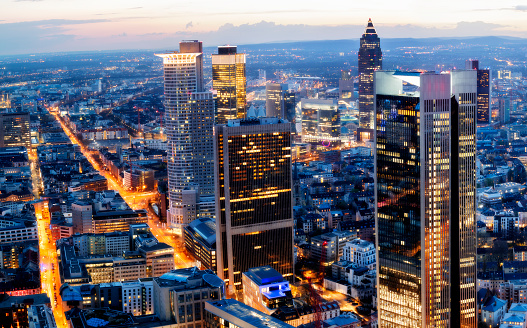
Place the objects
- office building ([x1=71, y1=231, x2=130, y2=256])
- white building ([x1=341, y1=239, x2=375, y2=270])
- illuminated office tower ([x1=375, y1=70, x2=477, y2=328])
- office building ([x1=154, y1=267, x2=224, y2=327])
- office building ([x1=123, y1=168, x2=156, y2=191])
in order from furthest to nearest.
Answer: office building ([x1=123, y1=168, x2=156, y2=191]) < office building ([x1=71, y1=231, x2=130, y2=256]) < white building ([x1=341, y1=239, x2=375, y2=270]) < illuminated office tower ([x1=375, y1=70, x2=477, y2=328]) < office building ([x1=154, y1=267, x2=224, y2=327])

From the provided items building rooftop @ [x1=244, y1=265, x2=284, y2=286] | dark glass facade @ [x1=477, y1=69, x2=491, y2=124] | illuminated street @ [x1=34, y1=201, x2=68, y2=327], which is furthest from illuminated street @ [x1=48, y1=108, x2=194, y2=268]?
dark glass facade @ [x1=477, y1=69, x2=491, y2=124]

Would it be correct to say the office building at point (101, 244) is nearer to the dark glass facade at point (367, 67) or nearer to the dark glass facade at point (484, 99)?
the dark glass facade at point (367, 67)

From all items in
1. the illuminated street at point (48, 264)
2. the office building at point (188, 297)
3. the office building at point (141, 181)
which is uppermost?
the office building at point (188, 297)

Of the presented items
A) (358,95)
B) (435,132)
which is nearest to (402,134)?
(435,132)

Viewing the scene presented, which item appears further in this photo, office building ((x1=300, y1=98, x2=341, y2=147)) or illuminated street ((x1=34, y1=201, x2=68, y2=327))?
office building ((x1=300, y1=98, x2=341, y2=147))

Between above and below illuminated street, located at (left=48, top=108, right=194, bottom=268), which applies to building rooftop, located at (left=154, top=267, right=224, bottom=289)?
above

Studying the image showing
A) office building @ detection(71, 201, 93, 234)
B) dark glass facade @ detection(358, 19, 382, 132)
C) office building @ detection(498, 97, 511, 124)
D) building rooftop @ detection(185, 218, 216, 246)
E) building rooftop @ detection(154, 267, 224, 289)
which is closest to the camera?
building rooftop @ detection(154, 267, 224, 289)

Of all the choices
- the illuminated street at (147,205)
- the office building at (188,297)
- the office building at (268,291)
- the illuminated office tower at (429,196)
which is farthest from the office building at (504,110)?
the office building at (188,297)

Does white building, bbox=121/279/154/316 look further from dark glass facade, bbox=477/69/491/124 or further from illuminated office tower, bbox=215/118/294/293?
dark glass facade, bbox=477/69/491/124
